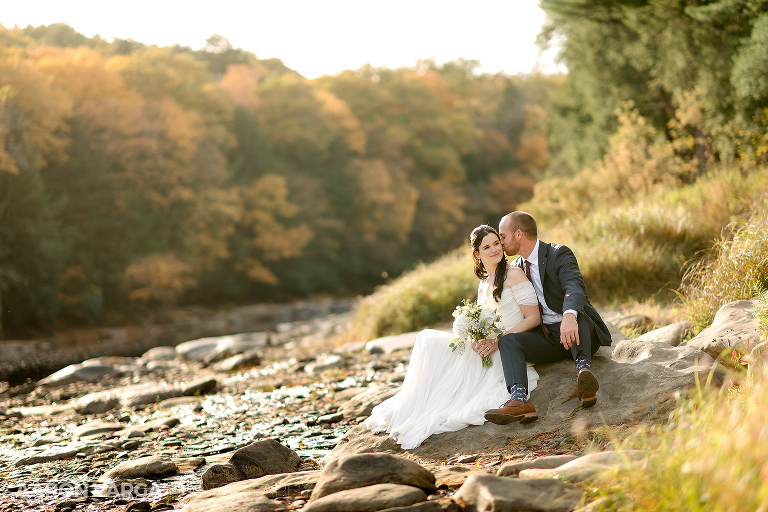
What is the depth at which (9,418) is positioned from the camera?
27.7 ft

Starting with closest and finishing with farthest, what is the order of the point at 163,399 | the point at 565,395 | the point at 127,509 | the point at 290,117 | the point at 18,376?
the point at 127,509
the point at 565,395
the point at 163,399
the point at 18,376
the point at 290,117

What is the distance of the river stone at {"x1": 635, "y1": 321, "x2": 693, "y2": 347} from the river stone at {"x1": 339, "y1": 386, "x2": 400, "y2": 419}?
265cm

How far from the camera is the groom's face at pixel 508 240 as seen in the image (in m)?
4.91

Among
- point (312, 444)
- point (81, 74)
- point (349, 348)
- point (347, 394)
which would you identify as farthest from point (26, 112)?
point (312, 444)

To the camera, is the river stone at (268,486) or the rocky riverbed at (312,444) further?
the river stone at (268,486)

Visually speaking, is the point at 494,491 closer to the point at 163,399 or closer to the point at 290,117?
the point at 163,399

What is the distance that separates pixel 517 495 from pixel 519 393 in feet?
5.24

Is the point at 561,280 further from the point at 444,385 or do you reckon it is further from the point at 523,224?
the point at 444,385

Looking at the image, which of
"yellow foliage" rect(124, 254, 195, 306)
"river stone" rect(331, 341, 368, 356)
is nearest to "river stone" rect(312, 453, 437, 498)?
"river stone" rect(331, 341, 368, 356)

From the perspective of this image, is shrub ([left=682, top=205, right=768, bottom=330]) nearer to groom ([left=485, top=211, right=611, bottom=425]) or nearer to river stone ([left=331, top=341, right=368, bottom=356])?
groom ([left=485, top=211, right=611, bottom=425])

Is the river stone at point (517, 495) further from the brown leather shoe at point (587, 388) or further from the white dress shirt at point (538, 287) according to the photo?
the white dress shirt at point (538, 287)

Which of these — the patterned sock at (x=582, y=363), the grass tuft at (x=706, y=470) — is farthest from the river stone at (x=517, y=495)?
the patterned sock at (x=582, y=363)

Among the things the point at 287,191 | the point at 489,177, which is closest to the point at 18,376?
the point at 287,191

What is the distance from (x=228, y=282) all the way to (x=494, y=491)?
94.0 feet
